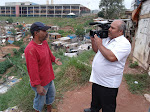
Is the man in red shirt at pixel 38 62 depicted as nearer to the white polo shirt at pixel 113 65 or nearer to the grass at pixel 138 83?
the white polo shirt at pixel 113 65

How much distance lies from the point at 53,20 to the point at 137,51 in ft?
110

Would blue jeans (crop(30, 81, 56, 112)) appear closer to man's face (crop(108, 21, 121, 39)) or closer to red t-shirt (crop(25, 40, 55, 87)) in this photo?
red t-shirt (crop(25, 40, 55, 87))

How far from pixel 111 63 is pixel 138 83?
2.20 m

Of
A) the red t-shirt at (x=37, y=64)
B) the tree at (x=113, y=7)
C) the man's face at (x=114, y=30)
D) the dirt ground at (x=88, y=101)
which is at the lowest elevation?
the dirt ground at (x=88, y=101)

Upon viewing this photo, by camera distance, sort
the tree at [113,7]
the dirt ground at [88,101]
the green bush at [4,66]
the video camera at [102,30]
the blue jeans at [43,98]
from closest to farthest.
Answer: the video camera at [102,30] → the blue jeans at [43,98] → the dirt ground at [88,101] → the green bush at [4,66] → the tree at [113,7]

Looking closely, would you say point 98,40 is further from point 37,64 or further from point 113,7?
point 113,7

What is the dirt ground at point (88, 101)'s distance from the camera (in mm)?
2465

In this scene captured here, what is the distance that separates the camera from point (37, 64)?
1627mm

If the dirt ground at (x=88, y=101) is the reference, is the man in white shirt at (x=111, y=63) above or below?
above

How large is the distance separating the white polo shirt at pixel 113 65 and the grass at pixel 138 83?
179 cm

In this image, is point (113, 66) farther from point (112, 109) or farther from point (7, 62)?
point (7, 62)

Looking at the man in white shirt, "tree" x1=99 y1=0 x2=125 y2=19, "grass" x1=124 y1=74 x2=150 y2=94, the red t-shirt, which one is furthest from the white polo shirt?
"tree" x1=99 y1=0 x2=125 y2=19

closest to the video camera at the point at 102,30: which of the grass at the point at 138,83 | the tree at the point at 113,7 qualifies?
the grass at the point at 138,83

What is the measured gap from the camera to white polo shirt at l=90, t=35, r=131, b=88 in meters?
1.48
